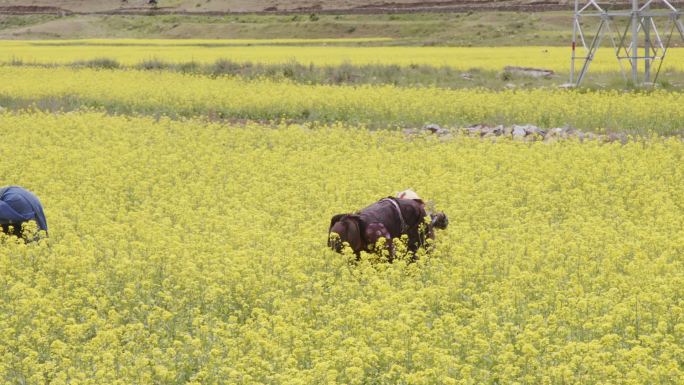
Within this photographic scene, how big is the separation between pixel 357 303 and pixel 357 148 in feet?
31.6

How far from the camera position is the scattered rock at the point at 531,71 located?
31.1 meters

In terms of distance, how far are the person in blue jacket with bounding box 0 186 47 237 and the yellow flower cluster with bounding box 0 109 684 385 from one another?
1.17ft

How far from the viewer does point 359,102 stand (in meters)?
24.4

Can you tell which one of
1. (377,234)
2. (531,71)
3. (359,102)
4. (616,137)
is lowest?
(531,71)

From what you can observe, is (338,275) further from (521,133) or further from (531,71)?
(531,71)

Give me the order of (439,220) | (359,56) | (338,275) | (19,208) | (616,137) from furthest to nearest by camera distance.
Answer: (359,56) → (616,137) → (19,208) → (439,220) → (338,275)

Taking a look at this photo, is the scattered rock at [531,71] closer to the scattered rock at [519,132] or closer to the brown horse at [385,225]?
the scattered rock at [519,132]

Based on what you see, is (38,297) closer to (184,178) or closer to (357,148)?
(184,178)

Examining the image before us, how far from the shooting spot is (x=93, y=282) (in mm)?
9680

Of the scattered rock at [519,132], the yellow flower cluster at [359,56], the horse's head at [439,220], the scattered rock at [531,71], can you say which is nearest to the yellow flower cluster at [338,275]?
the horse's head at [439,220]

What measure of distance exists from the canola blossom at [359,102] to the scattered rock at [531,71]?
4340mm

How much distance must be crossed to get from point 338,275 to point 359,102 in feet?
47.1

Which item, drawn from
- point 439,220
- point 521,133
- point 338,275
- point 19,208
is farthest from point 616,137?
point 19,208

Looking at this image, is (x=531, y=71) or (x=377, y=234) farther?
(x=531, y=71)
